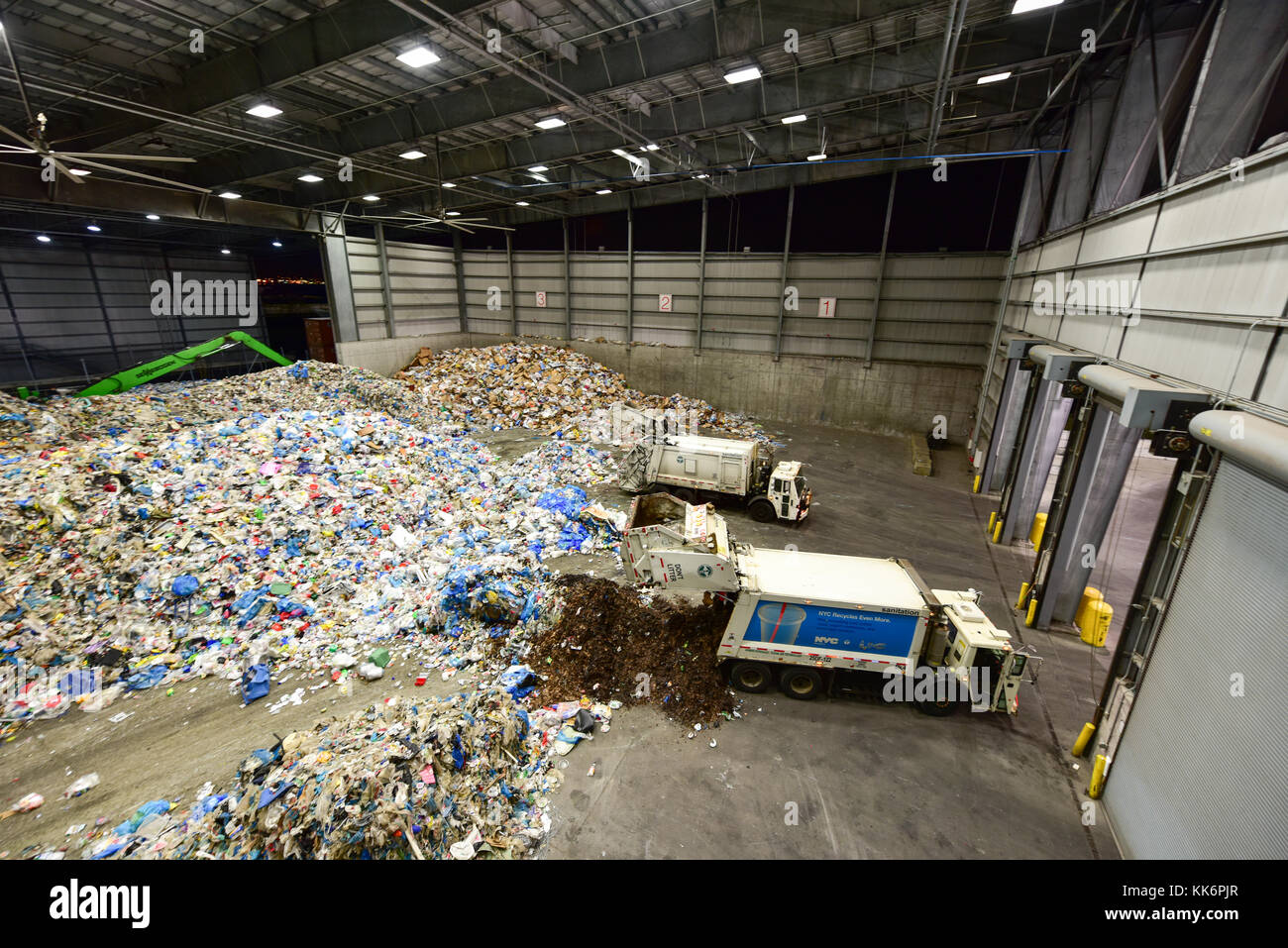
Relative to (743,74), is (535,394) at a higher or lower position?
lower

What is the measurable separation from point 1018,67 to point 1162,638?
10.4 meters

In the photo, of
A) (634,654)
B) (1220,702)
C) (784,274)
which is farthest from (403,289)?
(1220,702)

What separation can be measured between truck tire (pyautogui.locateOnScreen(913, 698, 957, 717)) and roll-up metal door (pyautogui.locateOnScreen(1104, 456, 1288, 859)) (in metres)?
1.54

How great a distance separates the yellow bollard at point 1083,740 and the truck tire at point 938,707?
3.66 feet

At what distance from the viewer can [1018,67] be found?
30.2ft

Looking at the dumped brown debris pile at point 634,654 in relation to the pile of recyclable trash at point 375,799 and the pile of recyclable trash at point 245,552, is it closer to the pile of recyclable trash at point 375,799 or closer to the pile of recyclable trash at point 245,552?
the pile of recyclable trash at point 245,552

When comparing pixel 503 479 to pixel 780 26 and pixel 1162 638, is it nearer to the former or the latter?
pixel 780 26

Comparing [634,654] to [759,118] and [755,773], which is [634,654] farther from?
[759,118]

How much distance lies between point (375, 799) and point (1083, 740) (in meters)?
6.85

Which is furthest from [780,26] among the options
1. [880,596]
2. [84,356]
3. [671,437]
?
[84,356]

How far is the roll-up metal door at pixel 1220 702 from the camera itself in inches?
121

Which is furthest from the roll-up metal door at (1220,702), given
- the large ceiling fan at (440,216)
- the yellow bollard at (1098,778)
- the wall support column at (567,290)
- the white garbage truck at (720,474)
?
the wall support column at (567,290)

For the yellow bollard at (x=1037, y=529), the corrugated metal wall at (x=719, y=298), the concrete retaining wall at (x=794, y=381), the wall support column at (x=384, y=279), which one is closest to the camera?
Answer: the yellow bollard at (x=1037, y=529)

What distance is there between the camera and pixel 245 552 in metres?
7.39
